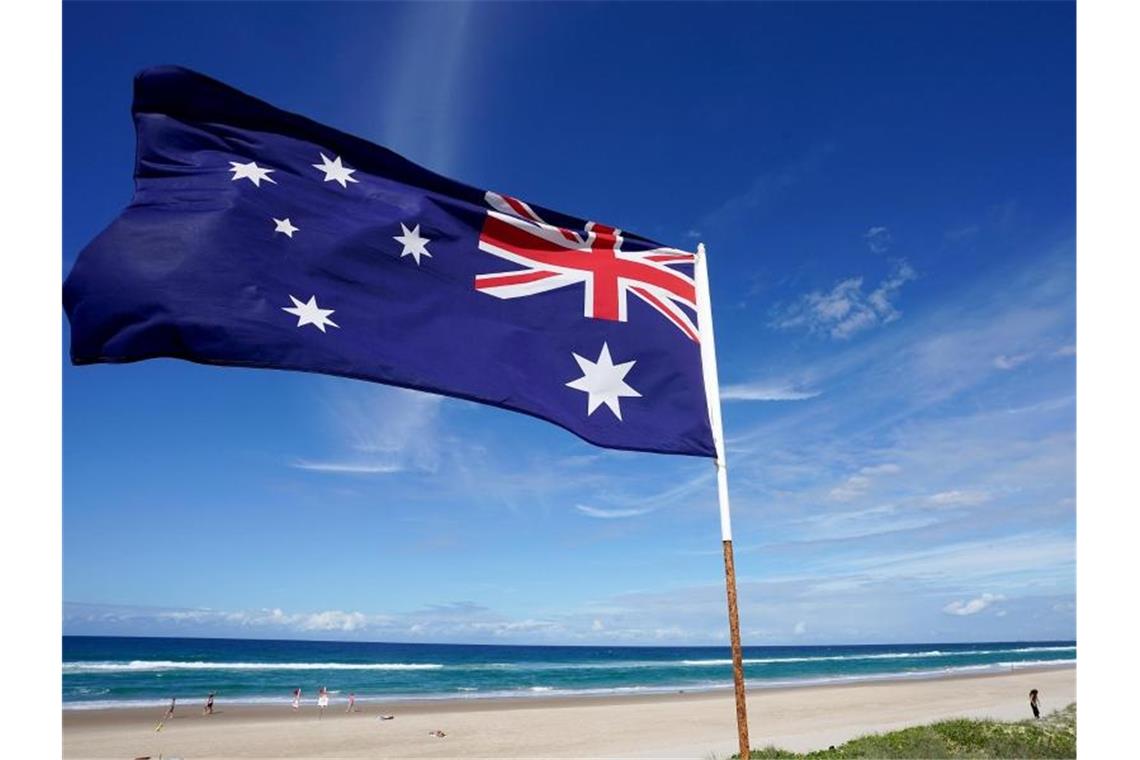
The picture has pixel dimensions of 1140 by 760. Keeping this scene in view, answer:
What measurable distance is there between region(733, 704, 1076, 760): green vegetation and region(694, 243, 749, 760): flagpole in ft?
31.4

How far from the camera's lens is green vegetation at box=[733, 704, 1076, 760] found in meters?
14.0

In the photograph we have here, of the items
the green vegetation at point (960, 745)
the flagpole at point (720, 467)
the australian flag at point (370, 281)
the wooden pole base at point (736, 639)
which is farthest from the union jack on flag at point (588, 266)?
the green vegetation at point (960, 745)

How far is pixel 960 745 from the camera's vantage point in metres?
15.4

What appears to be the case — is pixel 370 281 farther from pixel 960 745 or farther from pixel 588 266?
pixel 960 745

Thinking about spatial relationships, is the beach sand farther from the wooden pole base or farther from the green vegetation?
the wooden pole base

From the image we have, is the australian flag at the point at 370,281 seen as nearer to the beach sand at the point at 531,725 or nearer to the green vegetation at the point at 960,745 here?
the green vegetation at the point at 960,745

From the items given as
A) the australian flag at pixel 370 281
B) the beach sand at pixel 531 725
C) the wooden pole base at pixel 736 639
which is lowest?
the beach sand at pixel 531 725

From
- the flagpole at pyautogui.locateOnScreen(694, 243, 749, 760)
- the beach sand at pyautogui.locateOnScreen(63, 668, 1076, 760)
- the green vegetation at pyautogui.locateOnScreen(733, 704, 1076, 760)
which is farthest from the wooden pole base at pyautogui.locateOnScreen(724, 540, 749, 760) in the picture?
the beach sand at pyautogui.locateOnScreen(63, 668, 1076, 760)

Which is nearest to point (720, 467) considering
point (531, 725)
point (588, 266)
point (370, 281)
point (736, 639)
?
point (736, 639)

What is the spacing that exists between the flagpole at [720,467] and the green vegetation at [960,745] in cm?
956

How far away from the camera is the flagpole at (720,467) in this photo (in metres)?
5.15

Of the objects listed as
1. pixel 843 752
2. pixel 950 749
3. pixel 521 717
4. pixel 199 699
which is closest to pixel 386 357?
pixel 843 752

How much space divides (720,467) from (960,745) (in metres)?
13.0
